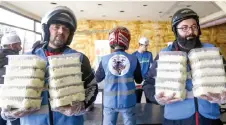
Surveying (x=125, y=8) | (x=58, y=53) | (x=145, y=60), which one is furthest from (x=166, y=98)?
(x=125, y=8)

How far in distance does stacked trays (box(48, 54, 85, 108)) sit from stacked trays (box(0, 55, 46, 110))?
0.19 feet

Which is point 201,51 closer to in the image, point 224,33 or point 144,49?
point 144,49

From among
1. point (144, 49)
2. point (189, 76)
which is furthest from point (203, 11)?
point (189, 76)

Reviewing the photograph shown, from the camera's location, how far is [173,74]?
1.20m

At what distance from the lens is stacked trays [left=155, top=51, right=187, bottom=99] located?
1188 mm

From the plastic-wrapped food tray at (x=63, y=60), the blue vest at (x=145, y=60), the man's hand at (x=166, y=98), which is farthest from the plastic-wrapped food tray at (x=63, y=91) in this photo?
the blue vest at (x=145, y=60)

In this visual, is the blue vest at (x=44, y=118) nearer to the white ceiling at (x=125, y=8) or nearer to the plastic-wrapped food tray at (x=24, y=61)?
the plastic-wrapped food tray at (x=24, y=61)

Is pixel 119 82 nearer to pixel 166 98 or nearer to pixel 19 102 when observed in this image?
pixel 166 98

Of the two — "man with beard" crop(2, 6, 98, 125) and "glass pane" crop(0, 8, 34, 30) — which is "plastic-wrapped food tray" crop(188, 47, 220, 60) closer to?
"man with beard" crop(2, 6, 98, 125)

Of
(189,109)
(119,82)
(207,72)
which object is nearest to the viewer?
(207,72)

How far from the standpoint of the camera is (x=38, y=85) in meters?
1.06

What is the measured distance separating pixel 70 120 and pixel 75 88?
243 millimetres

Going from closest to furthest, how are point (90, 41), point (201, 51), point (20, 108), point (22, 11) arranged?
point (20, 108) < point (201, 51) < point (22, 11) < point (90, 41)

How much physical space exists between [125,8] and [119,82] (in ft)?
16.0
